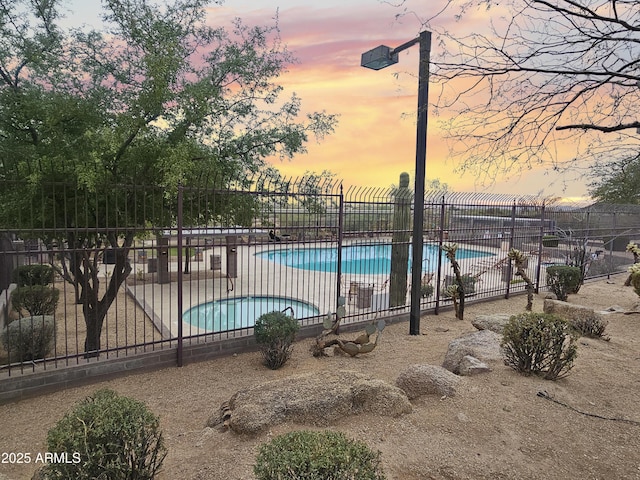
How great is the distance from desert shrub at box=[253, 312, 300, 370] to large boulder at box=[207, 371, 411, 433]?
199 centimetres

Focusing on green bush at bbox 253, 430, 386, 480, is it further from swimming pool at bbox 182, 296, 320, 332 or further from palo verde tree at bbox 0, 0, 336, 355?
swimming pool at bbox 182, 296, 320, 332

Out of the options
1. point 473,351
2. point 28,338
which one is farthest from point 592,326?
point 28,338

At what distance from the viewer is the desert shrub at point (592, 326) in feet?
23.2

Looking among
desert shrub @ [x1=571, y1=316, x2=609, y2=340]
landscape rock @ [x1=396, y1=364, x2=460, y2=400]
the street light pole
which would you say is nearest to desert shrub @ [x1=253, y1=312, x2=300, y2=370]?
landscape rock @ [x1=396, y1=364, x2=460, y2=400]

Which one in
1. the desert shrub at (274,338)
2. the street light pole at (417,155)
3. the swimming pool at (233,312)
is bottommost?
the swimming pool at (233,312)

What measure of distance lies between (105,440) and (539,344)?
4568 mm

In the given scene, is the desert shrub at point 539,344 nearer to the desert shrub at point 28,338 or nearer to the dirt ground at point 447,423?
the dirt ground at point 447,423

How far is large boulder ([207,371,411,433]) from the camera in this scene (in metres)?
3.63

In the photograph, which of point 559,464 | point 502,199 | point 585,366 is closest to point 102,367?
point 559,464

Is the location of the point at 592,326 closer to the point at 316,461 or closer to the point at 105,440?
the point at 316,461

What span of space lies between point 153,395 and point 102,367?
3.13ft

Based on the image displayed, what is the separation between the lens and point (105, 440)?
2.63 m

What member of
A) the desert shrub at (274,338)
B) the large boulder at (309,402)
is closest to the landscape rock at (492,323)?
the desert shrub at (274,338)

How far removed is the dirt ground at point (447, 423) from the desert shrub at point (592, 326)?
0.69m
